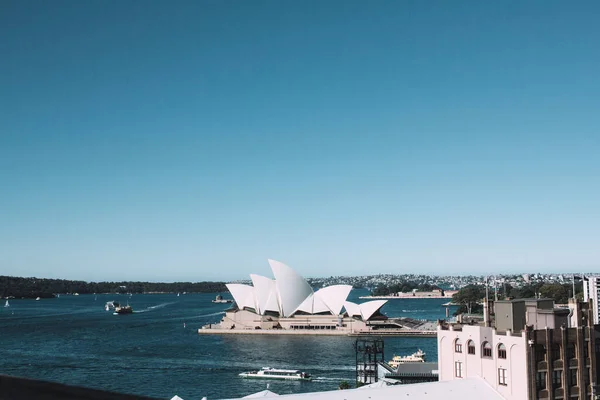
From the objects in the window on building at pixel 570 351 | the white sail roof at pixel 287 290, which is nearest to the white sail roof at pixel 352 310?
the white sail roof at pixel 287 290

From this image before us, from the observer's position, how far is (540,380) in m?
19.6

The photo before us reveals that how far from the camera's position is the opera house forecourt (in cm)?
8581

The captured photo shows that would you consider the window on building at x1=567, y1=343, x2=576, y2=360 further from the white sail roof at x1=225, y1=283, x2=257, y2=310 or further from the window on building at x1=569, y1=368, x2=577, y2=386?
the white sail roof at x1=225, y1=283, x2=257, y2=310

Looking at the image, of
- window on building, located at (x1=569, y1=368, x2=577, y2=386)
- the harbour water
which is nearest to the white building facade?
window on building, located at (x1=569, y1=368, x2=577, y2=386)

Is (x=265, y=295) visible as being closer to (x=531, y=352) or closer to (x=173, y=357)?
(x=173, y=357)

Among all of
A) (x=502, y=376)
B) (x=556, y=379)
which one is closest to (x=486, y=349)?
(x=502, y=376)

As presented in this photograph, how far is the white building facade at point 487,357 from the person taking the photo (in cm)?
1959

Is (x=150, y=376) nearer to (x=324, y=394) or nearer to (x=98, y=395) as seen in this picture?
(x=324, y=394)

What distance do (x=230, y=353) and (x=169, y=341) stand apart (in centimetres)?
1327

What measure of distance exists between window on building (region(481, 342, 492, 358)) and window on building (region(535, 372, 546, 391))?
5.64ft

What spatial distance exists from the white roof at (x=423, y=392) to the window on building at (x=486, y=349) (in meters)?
0.84

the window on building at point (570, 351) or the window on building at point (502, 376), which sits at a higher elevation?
the window on building at point (570, 351)

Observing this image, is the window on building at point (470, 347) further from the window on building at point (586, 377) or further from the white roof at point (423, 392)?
the window on building at point (586, 377)

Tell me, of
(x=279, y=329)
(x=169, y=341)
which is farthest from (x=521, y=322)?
(x=279, y=329)
